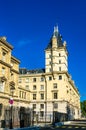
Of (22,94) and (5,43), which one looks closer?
(5,43)

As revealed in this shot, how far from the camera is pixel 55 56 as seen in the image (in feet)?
299

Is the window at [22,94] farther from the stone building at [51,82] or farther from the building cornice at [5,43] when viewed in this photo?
the building cornice at [5,43]

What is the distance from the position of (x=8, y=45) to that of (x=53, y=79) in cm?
4025

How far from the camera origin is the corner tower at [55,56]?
295ft

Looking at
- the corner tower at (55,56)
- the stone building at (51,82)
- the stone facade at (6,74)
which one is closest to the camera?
the stone facade at (6,74)

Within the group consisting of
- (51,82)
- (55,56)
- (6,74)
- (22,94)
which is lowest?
(22,94)

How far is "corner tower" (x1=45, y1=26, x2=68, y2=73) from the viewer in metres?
90.0

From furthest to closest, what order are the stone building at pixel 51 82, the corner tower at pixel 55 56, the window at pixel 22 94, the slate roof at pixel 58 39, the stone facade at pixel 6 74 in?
the slate roof at pixel 58 39 → the corner tower at pixel 55 56 → the stone building at pixel 51 82 → the window at pixel 22 94 → the stone facade at pixel 6 74

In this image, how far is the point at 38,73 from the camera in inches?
3716

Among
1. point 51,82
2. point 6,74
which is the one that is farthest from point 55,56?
point 6,74

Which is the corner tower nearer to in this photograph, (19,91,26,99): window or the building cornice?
(19,91,26,99): window

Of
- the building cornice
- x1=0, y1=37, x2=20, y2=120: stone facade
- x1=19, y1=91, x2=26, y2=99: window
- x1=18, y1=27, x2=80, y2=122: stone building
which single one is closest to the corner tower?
x1=18, y1=27, x2=80, y2=122: stone building

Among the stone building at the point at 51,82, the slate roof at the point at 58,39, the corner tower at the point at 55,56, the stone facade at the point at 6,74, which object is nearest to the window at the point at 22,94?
the stone building at the point at 51,82

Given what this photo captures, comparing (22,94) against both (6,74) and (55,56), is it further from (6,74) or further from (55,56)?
(55,56)
